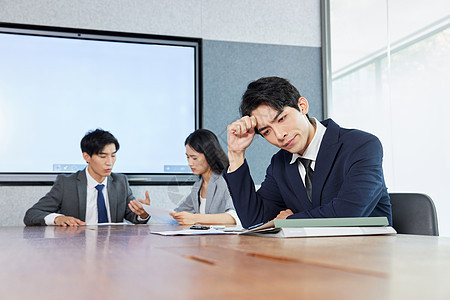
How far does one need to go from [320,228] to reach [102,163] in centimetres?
217

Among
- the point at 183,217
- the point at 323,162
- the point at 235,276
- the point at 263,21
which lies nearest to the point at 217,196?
the point at 183,217

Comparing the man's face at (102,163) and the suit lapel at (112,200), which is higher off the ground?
the man's face at (102,163)

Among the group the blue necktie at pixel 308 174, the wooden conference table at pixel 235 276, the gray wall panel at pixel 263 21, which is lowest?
the wooden conference table at pixel 235 276

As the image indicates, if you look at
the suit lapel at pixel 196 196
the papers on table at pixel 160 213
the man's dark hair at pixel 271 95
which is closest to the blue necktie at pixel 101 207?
the suit lapel at pixel 196 196

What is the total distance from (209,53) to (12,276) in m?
3.51

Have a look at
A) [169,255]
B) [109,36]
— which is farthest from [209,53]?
[169,255]

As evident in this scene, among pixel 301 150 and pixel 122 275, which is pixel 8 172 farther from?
pixel 122 275

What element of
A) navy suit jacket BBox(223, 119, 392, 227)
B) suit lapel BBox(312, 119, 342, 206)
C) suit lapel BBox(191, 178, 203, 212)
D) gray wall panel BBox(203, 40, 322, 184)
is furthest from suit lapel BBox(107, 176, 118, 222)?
suit lapel BBox(312, 119, 342, 206)

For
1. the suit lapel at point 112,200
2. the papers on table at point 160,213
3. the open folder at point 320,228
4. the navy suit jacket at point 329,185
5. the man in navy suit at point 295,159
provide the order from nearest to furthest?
the open folder at point 320,228 < the navy suit jacket at point 329,185 < the man in navy suit at point 295,159 < the papers on table at point 160,213 < the suit lapel at point 112,200

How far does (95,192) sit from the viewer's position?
297cm

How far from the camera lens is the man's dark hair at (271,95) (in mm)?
1708

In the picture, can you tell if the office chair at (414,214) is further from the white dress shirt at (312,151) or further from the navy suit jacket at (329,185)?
the white dress shirt at (312,151)

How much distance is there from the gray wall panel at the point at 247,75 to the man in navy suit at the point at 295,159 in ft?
6.38

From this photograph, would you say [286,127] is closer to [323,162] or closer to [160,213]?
[323,162]
